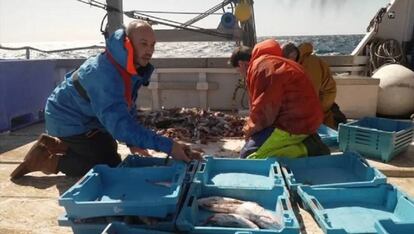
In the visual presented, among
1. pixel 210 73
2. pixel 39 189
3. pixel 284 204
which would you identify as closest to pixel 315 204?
pixel 284 204

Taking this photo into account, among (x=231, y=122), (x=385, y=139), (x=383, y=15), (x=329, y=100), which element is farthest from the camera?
(x=383, y=15)

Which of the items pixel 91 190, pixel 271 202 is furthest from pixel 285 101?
pixel 91 190

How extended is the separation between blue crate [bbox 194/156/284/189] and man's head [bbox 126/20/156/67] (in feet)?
3.39

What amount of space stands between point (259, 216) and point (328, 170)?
1370 mm

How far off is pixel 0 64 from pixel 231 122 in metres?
3.53

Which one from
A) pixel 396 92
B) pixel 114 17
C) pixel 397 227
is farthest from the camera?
pixel 396 92

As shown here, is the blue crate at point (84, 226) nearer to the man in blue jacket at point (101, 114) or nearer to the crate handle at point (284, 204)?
the man in blue jacket at point (101, 114)

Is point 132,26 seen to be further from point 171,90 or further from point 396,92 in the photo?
point 396,92

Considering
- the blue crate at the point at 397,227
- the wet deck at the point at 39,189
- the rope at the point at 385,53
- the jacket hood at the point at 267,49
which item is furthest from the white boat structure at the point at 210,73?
the blue crate at the point at 397,227

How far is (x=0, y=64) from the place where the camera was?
18.8 feet

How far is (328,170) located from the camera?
11.6 feet

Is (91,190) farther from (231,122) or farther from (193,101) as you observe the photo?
(193,101)

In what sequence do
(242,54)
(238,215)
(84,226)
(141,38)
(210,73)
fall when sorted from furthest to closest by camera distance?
1. (210,73)
2. (242,54)
3. (141,38)
4. (238,215)
5. (84,226)

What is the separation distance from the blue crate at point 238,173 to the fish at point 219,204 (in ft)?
0.59
